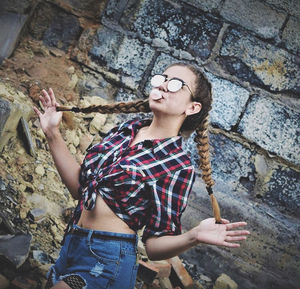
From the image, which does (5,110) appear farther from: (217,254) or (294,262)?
(294,262)

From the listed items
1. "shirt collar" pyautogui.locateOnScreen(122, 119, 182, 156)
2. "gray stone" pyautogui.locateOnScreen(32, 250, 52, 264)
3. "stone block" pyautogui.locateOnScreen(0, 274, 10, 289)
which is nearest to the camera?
"shirt collar" pyautogui.locateOnScreen(122, 119, 182, 156)

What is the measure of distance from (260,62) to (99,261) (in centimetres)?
266

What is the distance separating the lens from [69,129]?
9.65 ft

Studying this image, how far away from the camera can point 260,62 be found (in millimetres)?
3074

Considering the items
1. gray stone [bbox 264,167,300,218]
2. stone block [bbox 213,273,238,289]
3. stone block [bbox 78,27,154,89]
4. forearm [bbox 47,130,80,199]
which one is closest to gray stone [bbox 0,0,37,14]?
stone block [bbox 78,27,154,89]

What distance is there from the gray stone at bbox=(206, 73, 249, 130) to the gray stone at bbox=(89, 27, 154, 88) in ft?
2.84

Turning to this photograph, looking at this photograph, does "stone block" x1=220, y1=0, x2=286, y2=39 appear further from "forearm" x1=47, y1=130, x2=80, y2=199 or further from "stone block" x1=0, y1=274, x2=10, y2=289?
"stone block" x1=0, y1=274, x2=10, y2=289

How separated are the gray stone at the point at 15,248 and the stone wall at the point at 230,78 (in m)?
1.60

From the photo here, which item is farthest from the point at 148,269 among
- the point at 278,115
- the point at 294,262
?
the point at 278,115

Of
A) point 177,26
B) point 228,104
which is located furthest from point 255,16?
point 228,104

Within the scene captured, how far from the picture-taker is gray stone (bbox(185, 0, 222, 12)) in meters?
3.10

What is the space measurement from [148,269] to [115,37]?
95.3 inches

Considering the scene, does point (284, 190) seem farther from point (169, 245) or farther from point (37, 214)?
point (37, 214)

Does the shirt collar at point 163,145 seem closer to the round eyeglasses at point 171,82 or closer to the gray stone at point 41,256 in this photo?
the round eyeglasses at point 171,82
